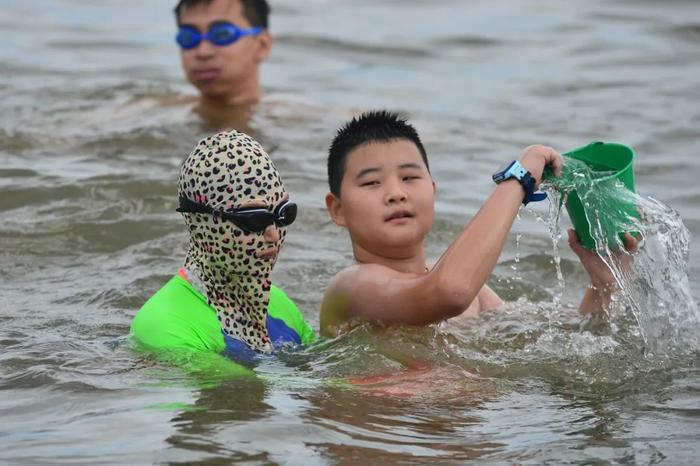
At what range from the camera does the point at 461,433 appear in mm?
5027

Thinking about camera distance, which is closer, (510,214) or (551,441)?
(551,441)

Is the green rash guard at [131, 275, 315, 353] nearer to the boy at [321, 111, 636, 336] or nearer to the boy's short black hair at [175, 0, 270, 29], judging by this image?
the boy at [321, 111, 636, 336]

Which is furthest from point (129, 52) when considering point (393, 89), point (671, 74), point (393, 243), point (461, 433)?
point (461, 433)

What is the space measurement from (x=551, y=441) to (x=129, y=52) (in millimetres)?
10994

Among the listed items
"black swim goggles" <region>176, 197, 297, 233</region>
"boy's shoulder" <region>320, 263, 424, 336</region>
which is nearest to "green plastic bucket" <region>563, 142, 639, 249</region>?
"boy's shoulder" <region>320, 263, 424, 336</region>

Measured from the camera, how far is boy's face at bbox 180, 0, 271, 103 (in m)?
11.2

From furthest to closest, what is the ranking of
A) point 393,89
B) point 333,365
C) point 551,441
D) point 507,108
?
Result: point 393,89, point 507,108, point 333,365, point 551,441

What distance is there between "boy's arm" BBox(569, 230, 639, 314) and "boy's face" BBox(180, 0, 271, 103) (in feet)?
18.0

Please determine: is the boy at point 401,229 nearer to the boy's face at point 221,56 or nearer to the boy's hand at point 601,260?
the boy's hand at point 601,260

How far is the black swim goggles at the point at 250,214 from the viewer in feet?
18.2

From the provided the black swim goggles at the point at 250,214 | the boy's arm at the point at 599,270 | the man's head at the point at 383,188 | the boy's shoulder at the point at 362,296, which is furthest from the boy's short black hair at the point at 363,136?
the boy's arm at the point at 599,270

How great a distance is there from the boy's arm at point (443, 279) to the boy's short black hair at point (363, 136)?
0.44 meters

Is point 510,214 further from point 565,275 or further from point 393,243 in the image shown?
point 565,275

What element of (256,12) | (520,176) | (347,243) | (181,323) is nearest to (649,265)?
(520,176)
